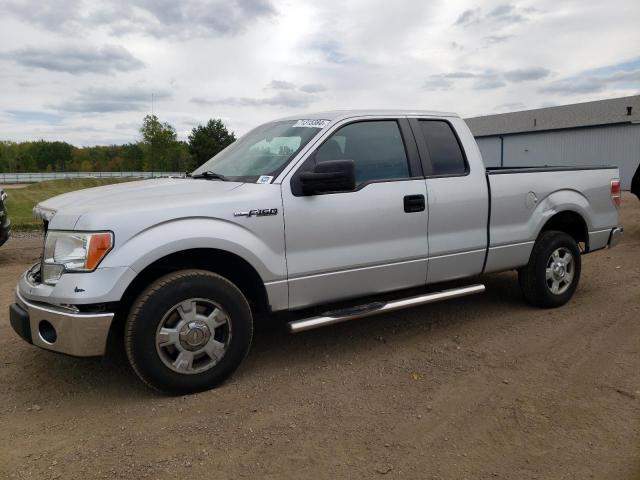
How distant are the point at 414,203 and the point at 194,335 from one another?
6.52ft

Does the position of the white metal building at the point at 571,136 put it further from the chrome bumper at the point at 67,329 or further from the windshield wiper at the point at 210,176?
the chrome bumper at the point at 67,329

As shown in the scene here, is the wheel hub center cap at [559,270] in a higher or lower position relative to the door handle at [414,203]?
lower

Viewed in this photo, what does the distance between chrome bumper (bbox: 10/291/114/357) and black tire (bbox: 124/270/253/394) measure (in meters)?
0.17

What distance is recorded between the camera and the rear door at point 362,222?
3963 millimetres

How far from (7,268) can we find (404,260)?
5912mm

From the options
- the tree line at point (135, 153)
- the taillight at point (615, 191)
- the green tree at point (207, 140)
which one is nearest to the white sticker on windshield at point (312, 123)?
the taillight at point (615, 191)

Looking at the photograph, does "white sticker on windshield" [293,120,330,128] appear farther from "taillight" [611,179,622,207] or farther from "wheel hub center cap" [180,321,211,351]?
"taillight" [611,179,622,207]

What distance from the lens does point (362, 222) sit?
164 inches

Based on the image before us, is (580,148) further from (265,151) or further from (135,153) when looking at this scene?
(135,153)

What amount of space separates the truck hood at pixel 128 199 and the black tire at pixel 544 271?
3.08 m

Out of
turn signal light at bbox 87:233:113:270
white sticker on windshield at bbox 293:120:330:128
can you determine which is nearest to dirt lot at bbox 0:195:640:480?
turn signal light at bbox 87:233:113:270


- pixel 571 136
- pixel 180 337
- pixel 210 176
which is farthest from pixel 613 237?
pixel 571 136

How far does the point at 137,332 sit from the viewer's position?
3432mm

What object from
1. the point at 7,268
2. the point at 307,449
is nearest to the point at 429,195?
the point at 307,449
